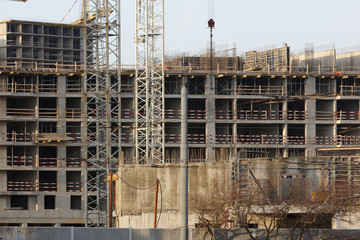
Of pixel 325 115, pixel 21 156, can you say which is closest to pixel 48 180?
pixel 21 156

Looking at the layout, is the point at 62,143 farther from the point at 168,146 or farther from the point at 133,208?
the point at 133,208

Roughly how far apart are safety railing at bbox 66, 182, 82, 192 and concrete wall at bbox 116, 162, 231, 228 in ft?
97.3

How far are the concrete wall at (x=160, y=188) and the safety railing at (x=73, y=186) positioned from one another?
29665 millimetres

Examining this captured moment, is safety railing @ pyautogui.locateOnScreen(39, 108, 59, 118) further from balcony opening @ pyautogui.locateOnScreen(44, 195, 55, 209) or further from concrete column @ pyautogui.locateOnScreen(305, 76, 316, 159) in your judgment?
concrete column @ pyautogui.locateOnScreen(305, 76, 316, 159)

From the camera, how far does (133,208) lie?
193 ft

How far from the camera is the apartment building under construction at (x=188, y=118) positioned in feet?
288

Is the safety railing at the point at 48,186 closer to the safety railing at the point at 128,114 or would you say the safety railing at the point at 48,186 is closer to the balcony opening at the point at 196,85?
the safety railing at the point at 128,114

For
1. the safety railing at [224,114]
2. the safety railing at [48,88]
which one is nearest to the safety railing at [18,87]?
the safety railing at [48,88]

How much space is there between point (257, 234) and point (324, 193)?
950cm

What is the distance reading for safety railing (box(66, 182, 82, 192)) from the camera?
89325 millimetres

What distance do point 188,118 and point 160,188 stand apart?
3486 centimetres

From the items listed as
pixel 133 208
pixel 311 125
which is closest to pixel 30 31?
pixel 311 125

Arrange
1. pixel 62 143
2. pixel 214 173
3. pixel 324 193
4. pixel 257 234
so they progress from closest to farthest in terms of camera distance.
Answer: pixel 257 234
pixel 324 193
pixel 214 173
pixel 62 143

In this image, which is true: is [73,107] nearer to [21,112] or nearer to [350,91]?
[21,112]
